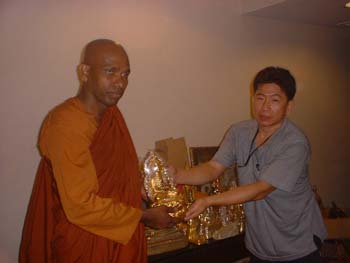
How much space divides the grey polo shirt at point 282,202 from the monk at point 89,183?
1.84 ft

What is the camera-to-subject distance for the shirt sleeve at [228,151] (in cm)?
186

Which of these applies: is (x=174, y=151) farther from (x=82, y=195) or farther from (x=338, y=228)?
(x=338, y=228)

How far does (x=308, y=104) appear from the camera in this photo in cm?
339

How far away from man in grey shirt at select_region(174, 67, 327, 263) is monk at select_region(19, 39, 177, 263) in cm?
38

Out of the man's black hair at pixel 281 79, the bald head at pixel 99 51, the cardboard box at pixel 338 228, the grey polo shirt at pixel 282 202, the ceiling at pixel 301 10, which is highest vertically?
the ceiling at pixel 301 10

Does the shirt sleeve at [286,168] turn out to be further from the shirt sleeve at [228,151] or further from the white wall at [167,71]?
the white wall at [167,71]

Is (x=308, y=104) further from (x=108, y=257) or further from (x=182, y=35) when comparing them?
(x=108, y=257)

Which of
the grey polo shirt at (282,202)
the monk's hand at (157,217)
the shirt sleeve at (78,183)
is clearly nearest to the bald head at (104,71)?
the shirt sleeve at (78,183)

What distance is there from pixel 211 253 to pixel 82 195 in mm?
1062

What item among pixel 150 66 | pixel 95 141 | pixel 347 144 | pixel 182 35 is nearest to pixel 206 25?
pixel 182 35

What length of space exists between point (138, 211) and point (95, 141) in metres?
0.33

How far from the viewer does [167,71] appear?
2.30 metres

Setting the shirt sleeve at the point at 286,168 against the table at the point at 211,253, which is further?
the table at the point at 211,253


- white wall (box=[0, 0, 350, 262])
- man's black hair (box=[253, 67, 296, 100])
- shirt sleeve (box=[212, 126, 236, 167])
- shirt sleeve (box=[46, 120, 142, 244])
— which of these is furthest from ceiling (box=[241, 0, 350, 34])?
shirt sleeve (box=[46, 120, 142, 244])
